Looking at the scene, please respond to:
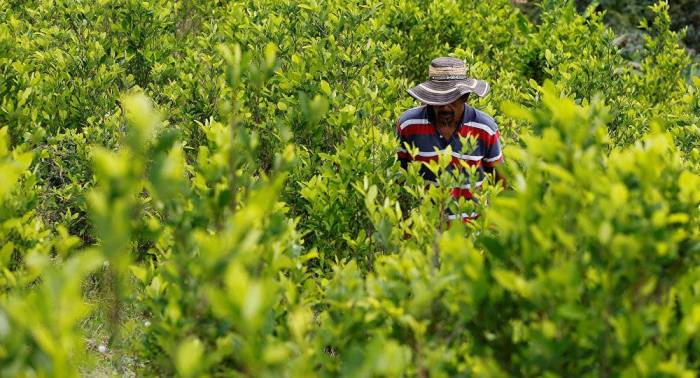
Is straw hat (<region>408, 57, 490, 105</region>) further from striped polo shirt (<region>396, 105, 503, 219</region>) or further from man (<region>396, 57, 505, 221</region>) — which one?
striped polo shirt (<region>396, 105, 503, 219</region>)

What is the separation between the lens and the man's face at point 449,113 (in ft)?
13.4

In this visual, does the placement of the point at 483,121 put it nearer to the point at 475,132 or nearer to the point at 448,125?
the point at 475,132

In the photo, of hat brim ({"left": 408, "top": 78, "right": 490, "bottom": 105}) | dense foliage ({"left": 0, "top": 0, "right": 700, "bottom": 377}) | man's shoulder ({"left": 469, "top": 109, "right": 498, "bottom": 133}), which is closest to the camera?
dense foliage ({"left": 0, "top": 0, "right": 700, "bottom": 377})

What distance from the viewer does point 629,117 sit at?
19.3ft

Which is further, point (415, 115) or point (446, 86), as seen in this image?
point (415, 115)

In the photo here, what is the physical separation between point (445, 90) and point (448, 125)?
21cm

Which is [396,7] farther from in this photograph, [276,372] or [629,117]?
[276,372]

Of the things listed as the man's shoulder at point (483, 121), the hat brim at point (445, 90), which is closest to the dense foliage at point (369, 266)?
the hat brim at point (445, 90)

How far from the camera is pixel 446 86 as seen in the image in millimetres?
4078

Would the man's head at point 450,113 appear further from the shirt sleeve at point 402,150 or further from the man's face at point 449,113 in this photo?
the shirt sleeve at point 402,150

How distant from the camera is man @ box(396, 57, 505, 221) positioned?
405 centimetres

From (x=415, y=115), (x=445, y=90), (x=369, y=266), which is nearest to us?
(x=369, y=266)

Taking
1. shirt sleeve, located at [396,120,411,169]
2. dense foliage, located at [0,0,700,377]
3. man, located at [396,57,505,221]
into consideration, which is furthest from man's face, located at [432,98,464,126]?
dense foliage, located at [0,0,700,377]

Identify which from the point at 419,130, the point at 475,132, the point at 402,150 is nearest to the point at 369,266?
the point at 402,150
